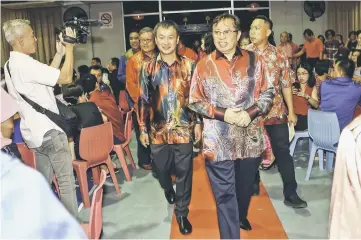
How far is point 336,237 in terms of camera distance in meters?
1.63

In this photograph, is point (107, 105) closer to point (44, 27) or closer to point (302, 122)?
point (302, 122)

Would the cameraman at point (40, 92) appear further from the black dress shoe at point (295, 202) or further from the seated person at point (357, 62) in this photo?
the seated person at point (357, 62)

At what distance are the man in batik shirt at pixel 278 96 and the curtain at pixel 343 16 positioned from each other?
850 centimetres

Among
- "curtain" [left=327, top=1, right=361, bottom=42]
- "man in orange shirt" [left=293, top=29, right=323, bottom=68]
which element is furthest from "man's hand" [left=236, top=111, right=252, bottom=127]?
"curtain" [left=327, top=1, right=361, bottom=42]

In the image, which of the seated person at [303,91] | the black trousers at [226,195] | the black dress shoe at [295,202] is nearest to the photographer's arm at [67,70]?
the black trousers at [226,195]

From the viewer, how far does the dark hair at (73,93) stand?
407 cm

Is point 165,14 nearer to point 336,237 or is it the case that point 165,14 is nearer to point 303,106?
point 303,106

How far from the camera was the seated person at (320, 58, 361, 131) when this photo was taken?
3732mm

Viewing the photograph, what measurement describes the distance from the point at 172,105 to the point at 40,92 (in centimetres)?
89

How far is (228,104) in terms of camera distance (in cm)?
258

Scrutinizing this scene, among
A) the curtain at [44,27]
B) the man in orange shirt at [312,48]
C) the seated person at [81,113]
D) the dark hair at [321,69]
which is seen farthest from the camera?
the curtain at [44,27]

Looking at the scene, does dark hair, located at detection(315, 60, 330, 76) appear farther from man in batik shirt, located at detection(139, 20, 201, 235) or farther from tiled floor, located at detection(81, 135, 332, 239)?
man in batik shirt, located at detection(139, 20, 201, 235)

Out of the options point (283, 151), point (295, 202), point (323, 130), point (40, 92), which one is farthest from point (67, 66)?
point (323, 130)

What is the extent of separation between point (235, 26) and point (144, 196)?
1.93m
